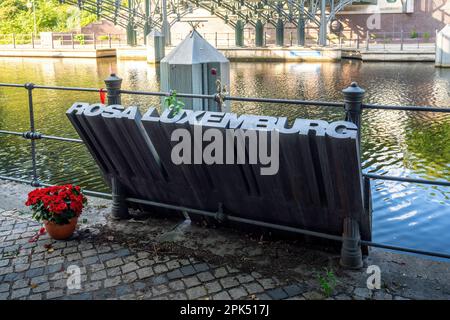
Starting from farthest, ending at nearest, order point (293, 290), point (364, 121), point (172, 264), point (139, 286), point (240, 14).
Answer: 1. point (240, 14)
2. point (364, 121)
3. point (172, 264)
4. point (139, 286)
5. point (293, 290)

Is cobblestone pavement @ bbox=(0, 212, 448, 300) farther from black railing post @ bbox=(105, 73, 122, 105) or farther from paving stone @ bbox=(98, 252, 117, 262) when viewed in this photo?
black railing post @ bbox=(105, 73, 122, 105)

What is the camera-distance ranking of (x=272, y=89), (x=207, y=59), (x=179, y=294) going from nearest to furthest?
1. (x=179, y=294)
2. (x=207, y=59)
3. (x=272, y=89)

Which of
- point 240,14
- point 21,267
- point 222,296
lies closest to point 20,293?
point 21,267

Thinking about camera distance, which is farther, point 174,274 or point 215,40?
point 215,40

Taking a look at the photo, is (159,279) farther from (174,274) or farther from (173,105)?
(173,105)

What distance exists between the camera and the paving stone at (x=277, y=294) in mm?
3787

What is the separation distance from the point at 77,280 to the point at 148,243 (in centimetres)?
81

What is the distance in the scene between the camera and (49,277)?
13.7ft

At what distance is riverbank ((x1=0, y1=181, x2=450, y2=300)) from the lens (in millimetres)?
3891

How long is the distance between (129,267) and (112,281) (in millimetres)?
248

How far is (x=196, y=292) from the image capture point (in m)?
3.88

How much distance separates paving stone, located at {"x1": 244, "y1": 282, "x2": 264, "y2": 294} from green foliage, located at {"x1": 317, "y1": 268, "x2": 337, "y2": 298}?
442 millimetres

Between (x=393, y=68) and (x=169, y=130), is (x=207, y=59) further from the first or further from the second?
(x=393, y=68)
